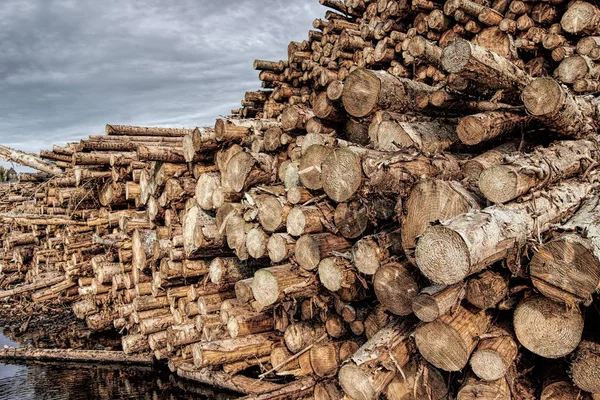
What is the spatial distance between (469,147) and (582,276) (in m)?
2.37

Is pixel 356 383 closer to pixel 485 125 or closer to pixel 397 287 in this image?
pixel 397 287

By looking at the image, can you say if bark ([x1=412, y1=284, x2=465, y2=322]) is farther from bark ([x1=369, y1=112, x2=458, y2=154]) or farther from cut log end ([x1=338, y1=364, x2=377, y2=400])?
bark ([x1=369, y1=112, x2=458, y2=154])

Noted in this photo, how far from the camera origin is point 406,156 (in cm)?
354

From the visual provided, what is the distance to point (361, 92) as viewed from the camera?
4.27m

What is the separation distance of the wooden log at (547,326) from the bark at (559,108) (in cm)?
149

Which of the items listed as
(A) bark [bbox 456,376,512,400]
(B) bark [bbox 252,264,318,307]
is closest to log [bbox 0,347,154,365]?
(B) bark [bbox 252,264,318,307]

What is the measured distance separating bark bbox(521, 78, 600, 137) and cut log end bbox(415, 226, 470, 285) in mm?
1612

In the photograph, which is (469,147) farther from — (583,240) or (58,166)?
(58,166)

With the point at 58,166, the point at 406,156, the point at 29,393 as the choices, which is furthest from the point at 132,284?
the point at 58,166

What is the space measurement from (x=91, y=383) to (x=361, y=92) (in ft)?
17.4

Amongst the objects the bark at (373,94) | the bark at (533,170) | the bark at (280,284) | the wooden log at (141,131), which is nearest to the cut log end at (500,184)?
the bark at (533,170)

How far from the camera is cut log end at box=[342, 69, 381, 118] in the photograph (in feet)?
13.8

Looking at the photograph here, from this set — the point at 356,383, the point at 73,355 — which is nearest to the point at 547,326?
the point at 356,383

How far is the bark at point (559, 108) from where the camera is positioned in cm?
323
